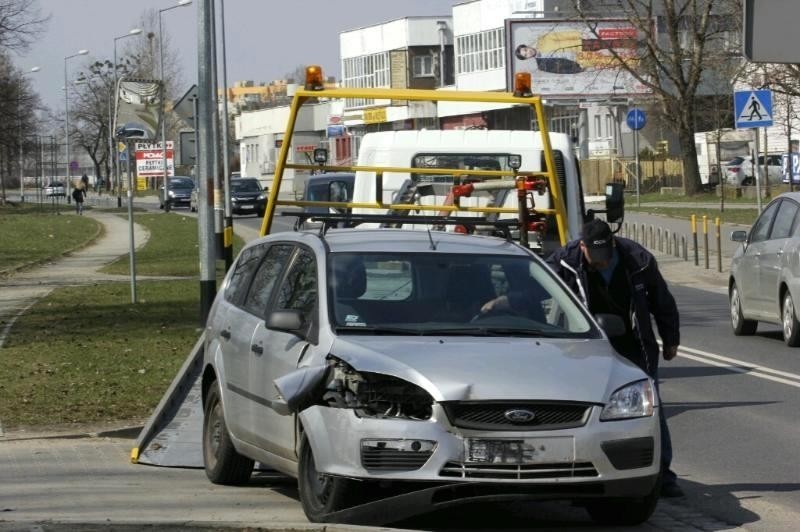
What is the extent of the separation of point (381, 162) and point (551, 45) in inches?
2362

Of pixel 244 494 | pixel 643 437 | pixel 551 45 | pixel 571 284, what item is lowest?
pixel 244 494

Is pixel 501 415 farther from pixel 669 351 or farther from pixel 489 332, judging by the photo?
pixel 669 351

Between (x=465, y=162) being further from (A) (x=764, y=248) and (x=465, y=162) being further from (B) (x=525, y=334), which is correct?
(B) (x=525, y=334)

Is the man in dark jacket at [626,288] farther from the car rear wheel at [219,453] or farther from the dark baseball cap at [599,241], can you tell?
the car rear wheel at [219,453]

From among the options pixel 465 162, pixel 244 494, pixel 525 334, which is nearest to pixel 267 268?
pixel 244 494

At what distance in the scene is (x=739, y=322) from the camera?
18750 millimetres

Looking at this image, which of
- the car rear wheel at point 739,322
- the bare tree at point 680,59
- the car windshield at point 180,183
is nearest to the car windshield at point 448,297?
the car rear wheel at point 739,322

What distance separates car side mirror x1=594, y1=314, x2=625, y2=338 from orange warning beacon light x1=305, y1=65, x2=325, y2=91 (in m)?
5.51

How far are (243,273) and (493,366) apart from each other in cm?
280

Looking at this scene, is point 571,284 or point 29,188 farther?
point 29,188

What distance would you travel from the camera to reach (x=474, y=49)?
296 ft

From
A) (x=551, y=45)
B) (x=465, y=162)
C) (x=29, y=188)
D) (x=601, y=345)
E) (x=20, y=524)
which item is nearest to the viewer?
(x=20, y=524)

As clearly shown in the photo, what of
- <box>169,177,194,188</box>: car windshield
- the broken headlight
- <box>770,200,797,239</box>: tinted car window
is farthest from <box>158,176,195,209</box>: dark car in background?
the broken headlight

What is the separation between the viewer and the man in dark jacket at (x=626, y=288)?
8.82 m
